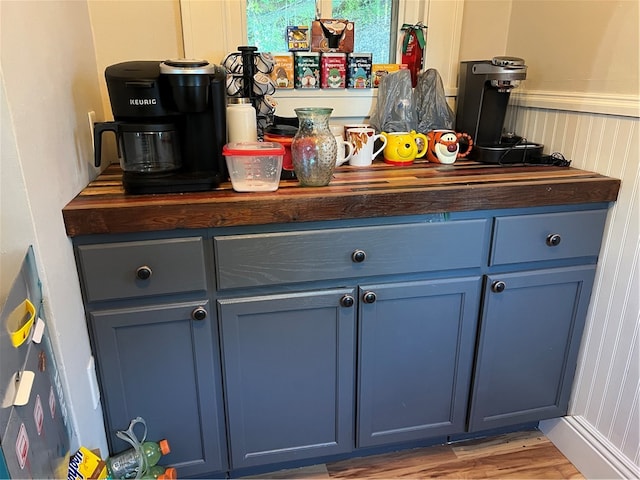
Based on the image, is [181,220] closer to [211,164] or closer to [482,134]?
[211,164]

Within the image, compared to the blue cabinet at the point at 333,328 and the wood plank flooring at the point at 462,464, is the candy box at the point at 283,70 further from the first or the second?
the wood plank flooring at the point at 462,464

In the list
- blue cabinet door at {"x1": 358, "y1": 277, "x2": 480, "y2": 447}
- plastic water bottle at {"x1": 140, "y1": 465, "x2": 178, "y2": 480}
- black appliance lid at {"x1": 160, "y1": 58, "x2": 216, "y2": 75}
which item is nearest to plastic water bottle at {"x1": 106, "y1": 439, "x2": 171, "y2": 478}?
plastic water bottle at {"x1": 140, "y1": 465, "x2": 178, "y2": 480}

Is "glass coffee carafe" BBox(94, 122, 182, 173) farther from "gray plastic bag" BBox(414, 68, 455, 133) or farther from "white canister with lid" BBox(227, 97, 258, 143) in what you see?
"gray plastic bag" BBox(414, 68, 455, 133)

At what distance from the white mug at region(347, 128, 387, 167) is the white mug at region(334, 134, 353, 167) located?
2cm

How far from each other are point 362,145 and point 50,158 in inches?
37.4

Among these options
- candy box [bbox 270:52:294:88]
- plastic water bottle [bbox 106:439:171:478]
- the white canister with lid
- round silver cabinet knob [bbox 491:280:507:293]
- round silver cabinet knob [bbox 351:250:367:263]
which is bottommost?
plastic water bottle [bbox 106:439:171:478]

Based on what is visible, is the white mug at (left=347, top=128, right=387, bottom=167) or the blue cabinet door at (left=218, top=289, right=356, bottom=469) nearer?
the blue cabinet door at (left=218, top=289, right=356, bottom=469)

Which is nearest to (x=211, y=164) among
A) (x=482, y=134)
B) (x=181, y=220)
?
(x=181, y=220)

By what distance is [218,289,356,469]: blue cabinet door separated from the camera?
1.38 meters

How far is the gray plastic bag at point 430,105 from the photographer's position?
1.84 metres

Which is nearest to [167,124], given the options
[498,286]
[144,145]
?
[144,145]

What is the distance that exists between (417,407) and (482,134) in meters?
1.00

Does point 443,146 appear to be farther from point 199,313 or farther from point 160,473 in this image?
point 160,473

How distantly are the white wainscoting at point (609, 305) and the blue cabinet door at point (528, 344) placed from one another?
0.06 m
